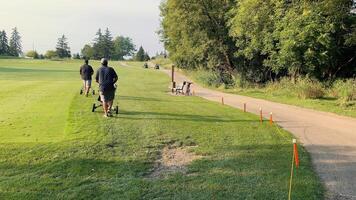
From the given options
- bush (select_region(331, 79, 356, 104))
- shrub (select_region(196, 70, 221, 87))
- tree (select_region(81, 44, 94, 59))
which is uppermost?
tree (select_region(81, 44, 94, 59))

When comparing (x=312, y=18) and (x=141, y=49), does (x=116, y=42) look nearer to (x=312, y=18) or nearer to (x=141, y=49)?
(x=141, y=49)

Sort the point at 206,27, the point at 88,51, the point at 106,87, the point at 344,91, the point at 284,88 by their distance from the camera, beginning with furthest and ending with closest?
the point at 88,51
the point at 206,27
the point at 284,88
the point at 344,91
the point at 106,87

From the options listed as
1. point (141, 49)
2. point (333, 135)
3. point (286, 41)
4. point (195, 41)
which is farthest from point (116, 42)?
point (333, 135)

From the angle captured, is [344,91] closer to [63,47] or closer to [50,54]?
[50,54]

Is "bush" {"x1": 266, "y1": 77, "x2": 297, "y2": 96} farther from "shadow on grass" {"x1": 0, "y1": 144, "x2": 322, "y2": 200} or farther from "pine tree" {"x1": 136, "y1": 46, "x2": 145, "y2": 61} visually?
"pine tree" {"x1": 136, "y1": 46, "x2": 145, "y2": 61}

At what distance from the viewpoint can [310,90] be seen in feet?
75.0

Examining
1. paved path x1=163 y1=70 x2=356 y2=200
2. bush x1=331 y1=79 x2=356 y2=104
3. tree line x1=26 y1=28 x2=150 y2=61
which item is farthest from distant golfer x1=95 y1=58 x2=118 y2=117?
tree line x1=26 y1=28 x2=150 y2=61

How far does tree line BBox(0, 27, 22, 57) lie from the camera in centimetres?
15250

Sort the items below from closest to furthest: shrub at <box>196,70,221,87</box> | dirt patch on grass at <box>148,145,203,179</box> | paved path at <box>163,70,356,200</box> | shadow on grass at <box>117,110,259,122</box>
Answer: paved path at <box>163,70,356,200</box> → dirt patch on grass at <box>148,145,203,179</box> → shadow on grass at <box>117,110,259,122</box> → shrub at <box>196,70,221,87</box>

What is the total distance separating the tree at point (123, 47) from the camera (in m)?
176

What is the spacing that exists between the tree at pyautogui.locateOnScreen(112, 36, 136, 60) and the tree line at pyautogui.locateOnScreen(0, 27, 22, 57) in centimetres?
3959

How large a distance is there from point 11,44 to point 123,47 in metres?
46.2

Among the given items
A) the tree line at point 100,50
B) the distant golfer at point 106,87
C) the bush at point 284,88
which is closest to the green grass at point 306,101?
the bush at point 284,88

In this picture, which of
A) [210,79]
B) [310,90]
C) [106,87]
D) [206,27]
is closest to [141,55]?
[210,79]
